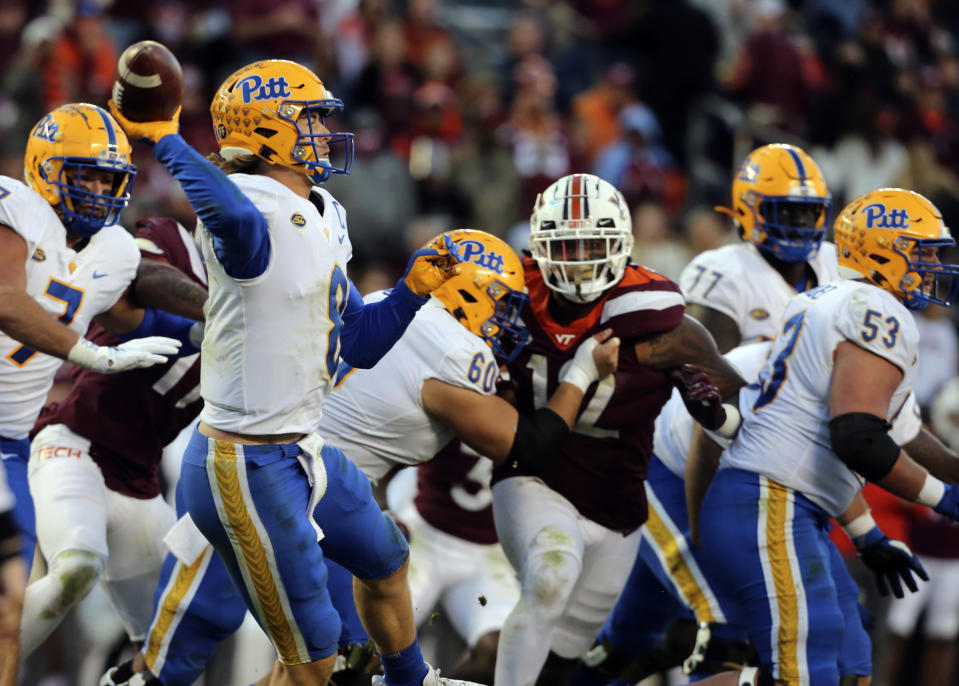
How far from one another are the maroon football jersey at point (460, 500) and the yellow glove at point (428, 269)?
1920mm

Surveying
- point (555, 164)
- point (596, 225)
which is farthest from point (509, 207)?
point (596, 225)

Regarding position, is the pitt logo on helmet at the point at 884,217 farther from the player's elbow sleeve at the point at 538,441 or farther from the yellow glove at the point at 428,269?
the yellow glove at the point at 428,269

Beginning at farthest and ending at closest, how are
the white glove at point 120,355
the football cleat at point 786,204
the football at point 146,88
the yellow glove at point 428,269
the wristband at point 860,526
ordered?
the football cleat at point 786,204
the wristband at point 860,526
the white glove at point 120,355
the yellow glove at point 428,269
the football at point 146,88

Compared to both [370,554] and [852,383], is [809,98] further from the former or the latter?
[370,554]

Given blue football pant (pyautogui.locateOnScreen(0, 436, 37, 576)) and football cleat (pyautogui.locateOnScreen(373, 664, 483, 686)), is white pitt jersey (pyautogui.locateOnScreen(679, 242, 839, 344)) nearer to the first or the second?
football cleat (pyautogui.locateOnScreen(373, 664, 483, 686))

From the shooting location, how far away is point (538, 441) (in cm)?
452

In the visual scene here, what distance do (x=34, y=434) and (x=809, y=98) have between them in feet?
25.0

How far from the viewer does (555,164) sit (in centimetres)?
957

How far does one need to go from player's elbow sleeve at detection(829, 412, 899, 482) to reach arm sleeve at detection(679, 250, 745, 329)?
1.45 metres

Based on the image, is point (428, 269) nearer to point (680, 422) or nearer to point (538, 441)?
point (538, 441)

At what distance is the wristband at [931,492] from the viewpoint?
460 centimetres

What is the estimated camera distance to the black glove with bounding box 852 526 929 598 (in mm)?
4805

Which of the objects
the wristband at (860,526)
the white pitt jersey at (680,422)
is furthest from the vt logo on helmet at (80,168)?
the wristband at (860,526)

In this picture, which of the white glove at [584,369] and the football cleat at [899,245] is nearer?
the white glove at [584,369]
